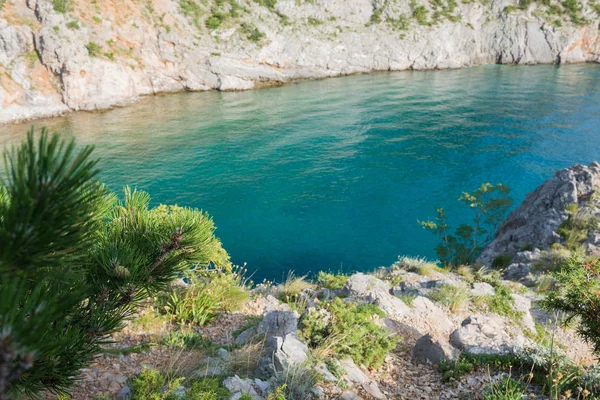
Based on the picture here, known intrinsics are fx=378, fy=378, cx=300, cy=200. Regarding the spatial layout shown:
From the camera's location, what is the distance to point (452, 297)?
28.4 feet

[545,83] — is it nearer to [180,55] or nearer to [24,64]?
[180,55]

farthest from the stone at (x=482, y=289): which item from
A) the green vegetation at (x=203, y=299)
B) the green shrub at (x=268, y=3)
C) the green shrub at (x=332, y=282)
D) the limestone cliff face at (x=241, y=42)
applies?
the green shrub at (x=268, y=3)

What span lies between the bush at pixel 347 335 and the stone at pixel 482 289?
4456mm

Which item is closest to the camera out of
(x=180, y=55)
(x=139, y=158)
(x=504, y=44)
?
(x=139, y=158)

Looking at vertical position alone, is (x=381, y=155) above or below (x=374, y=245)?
above

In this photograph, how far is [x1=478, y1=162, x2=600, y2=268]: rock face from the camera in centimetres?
1233

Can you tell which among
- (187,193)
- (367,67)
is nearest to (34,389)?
(187,193)

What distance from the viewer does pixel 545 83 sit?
4700cm

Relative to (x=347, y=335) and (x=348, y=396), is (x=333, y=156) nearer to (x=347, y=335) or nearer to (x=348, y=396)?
(x=347, y=335)

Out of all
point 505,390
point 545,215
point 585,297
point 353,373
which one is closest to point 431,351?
point 505,390

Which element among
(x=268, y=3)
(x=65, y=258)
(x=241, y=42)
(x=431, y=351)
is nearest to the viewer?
(x=65, y=258)

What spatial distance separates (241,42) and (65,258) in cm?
5339

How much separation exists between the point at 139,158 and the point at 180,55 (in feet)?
84.1

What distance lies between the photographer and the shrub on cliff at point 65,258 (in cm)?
153
